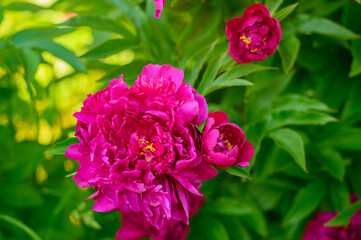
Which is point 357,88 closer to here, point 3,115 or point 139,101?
point 139,101

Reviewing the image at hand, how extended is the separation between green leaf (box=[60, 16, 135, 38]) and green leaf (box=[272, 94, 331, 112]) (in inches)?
13.8

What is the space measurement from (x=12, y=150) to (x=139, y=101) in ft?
2.04

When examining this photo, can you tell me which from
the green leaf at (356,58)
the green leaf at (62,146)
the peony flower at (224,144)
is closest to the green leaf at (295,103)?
the green leaf at (356,58)

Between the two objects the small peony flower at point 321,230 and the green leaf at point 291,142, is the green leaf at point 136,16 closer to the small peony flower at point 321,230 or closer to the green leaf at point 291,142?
the green leaf at point 291,142

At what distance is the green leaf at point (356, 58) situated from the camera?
91 cm

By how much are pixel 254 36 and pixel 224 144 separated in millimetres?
194

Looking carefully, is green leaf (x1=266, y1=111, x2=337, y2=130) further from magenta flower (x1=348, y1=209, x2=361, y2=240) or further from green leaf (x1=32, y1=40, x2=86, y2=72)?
green leaf (x1=32, y1=40, x2=86, y2=72)

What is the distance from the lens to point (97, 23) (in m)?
0.90

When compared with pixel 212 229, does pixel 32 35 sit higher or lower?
higher

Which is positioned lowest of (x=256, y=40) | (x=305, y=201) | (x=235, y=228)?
(x=235, y=228)

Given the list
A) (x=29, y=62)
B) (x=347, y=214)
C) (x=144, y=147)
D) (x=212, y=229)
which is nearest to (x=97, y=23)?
(x=29, y=62)

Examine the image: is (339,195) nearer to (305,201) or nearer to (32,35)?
(305,201)

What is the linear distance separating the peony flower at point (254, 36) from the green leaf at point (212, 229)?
46 centimetres

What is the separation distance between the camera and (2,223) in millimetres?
1026
